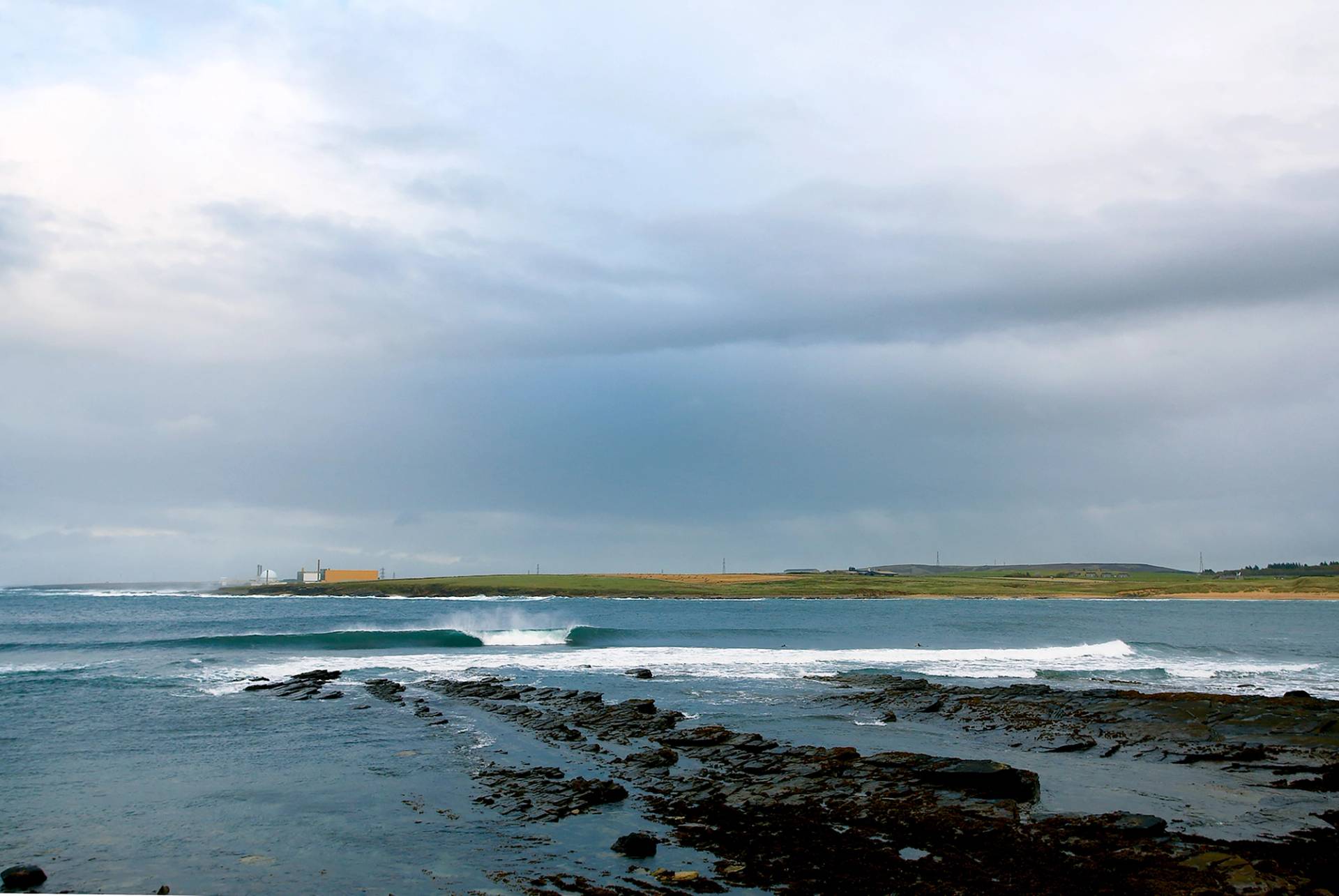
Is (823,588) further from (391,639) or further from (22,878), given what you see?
(22,878)

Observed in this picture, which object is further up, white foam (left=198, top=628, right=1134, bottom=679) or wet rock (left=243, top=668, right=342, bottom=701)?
wet rock (left=243, top=668, right=342, bottom=701)

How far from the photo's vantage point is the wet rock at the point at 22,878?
13484 millimetres

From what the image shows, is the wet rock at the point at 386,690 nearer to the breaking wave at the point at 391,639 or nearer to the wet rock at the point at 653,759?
→ the wet rock at the point at 653,759

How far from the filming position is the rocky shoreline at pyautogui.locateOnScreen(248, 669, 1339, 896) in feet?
43.0

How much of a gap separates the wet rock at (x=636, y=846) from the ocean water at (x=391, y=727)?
250 mm

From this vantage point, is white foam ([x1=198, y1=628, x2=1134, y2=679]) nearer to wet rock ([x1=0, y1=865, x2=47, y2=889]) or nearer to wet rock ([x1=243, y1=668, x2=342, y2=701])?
wet rock ([x1=243, y1=668, x2=342, y2=701])

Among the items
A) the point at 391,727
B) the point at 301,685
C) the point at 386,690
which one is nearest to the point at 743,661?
the point at 386,690

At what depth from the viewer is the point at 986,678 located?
141 feet

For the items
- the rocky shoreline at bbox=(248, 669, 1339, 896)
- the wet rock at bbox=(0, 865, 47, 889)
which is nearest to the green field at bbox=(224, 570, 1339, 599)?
the rocky shoreline at bbox=(248, 669, 1339, 896)

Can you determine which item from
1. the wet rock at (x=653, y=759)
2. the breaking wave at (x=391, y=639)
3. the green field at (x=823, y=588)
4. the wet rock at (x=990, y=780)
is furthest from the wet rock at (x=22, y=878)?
the green field at (x=823, y=588)

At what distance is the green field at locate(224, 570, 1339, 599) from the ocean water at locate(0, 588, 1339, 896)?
72785mm

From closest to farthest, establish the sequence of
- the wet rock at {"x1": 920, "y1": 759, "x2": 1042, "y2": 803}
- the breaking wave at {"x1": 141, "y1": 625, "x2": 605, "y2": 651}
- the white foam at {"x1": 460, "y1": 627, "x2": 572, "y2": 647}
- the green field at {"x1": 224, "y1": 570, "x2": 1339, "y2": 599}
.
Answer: the wet rock at {"x1": 920, "y1": 759, "x2": 1042, "y2": 803} < the breaking wave at {"x1": 141, "y1": 625, "x2": 605, "y2": 651} < the white foam at {"x1": 460, "y1": 627, "x2": 572, "y2": 647} < the green field at {"x1": 224, "y1": 570, "x2": 1339, "y2": 599}

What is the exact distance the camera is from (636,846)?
47.9ft

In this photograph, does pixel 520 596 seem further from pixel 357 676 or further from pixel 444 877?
pixel 444 877
